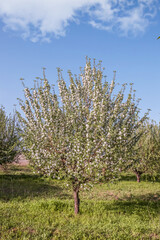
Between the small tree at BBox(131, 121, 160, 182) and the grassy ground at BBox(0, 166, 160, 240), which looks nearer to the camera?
the grassy ground at BBox(0, 166, 160, 240)

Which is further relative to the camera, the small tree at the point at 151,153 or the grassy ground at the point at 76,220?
the small tree at the point at 151,153

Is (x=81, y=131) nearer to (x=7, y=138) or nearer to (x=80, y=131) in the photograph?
(x=80, y=131)

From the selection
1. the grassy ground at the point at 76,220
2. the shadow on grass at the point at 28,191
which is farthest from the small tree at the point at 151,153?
the shadow on grass at the point at 28,191

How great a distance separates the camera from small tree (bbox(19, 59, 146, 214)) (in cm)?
959

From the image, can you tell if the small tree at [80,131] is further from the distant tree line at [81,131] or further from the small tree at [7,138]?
the small tree at [7,138]

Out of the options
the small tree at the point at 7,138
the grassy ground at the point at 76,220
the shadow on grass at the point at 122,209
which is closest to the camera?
the grassy ground at the point at 76,220

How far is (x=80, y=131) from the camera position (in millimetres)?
9789

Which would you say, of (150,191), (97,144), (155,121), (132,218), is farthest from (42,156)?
(155,121)

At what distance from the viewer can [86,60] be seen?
12094 mm

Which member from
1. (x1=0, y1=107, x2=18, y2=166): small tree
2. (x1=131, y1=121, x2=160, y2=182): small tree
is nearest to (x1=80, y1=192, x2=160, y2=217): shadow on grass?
(x1=131, y1=121, x2=160, y2=182): small tree

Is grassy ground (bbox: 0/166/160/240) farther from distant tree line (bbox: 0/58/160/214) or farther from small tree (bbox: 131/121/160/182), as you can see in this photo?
small tree (bbox: 131/121/160/182)

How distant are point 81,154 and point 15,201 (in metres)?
7.48

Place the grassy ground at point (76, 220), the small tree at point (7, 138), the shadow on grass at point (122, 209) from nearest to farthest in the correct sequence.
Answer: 1. the grassy ground at point (76, 220)
2. the shadow on grass at point (122, 209)
3. the small tree at point (7, 138)

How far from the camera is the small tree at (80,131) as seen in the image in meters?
9.59
